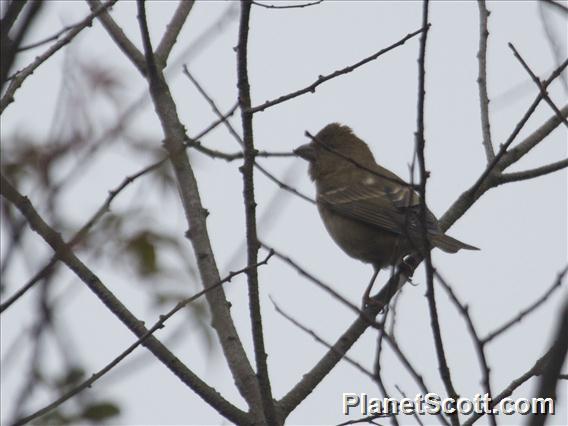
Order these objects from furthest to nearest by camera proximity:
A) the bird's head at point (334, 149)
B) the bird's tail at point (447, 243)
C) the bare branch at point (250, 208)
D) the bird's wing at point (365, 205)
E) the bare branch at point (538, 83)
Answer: the bird's head at point (334, 149), the bird's wing at point (365, 205), the bird's tail at point (447, 243), the bare branch at point (538, 83), the bare branch at point (250, 208)

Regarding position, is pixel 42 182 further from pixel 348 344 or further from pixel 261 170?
pixel 348 344

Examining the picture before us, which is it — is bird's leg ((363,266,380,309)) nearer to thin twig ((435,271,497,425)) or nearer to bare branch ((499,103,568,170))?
bare branch ((499,103,568,170))

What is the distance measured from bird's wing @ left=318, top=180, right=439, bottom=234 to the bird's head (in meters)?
0.48

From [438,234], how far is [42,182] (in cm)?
424

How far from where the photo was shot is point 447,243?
6.79 meters

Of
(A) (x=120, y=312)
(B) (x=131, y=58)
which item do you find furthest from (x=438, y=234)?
(A) (x=120, y=312)

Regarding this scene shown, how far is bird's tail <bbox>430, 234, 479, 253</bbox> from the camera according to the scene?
6754mm

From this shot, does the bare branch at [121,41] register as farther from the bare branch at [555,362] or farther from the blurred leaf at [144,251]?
the bare branch at [555,362]

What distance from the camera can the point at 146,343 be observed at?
4.61 metres

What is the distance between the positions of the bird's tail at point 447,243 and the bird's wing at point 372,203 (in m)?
0.41

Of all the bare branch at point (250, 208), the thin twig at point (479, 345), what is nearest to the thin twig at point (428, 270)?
the thin twig at point (479, 345)

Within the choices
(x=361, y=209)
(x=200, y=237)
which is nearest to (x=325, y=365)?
(x=200, y=237)

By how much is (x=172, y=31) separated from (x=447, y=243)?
244 cm

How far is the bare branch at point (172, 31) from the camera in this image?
620 cm
